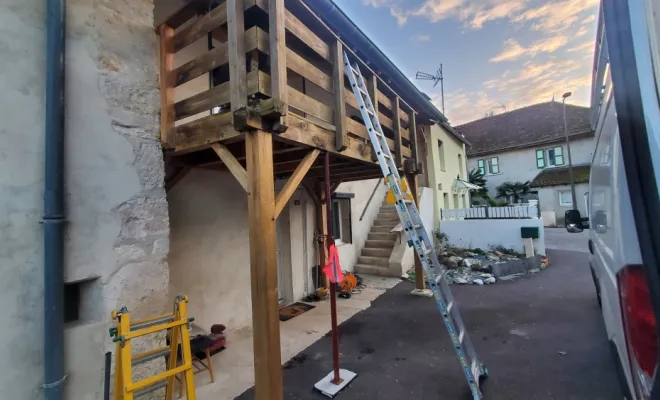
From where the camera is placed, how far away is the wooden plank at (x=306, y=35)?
9.24ft

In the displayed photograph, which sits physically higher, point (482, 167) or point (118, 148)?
point (482, 167)

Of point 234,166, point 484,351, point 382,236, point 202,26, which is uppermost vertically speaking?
point 202,26

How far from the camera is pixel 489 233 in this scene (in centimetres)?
966

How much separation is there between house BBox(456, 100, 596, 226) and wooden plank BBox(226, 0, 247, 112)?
22.8 metres

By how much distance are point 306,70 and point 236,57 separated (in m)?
0.87

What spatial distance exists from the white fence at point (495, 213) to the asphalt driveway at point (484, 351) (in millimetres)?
3782

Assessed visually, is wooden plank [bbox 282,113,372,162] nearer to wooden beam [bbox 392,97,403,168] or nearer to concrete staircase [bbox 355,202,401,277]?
wooden beam [bbox 392,97,403,168]

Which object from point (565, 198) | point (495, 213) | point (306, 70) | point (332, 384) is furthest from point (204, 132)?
point (565, 198)

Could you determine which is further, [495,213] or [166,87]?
[495,213]

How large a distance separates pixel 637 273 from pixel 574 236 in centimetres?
1745

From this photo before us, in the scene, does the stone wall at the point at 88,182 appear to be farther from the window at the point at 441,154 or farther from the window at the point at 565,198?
the window at the point at 565,198

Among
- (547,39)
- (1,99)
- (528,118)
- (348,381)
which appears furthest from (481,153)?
(1,99)

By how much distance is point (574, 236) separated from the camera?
14.6m

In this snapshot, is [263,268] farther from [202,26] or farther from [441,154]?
[441,154]
